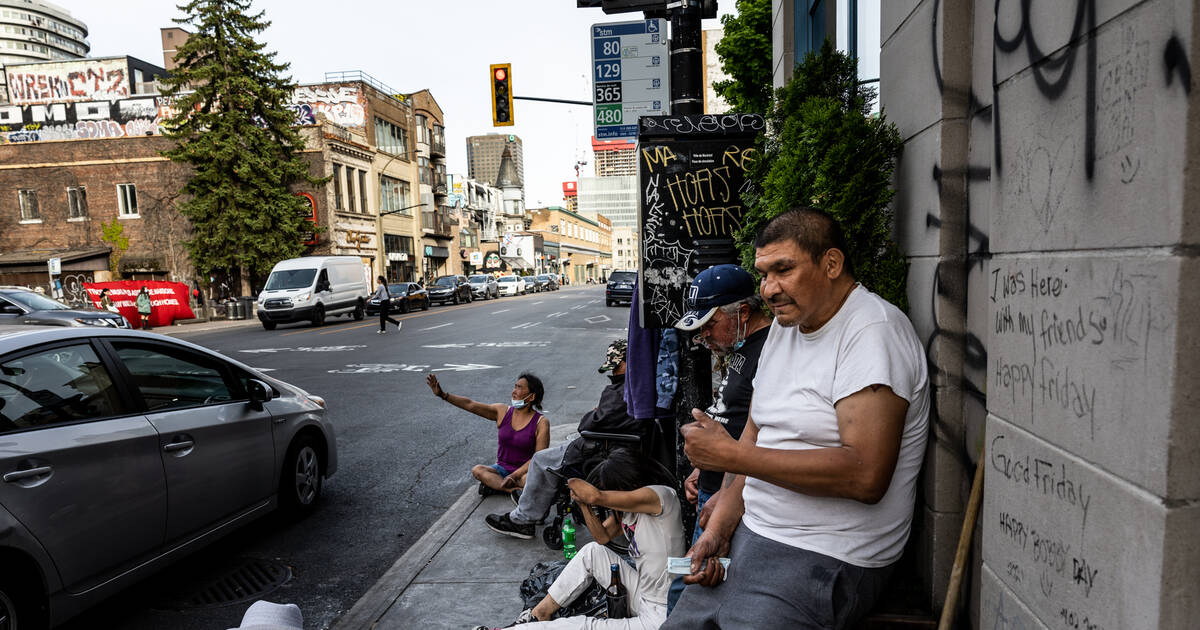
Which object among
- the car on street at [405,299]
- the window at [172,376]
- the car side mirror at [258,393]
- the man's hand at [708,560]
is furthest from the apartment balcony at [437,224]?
the man's hand at [708,560]

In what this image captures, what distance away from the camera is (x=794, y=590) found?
207 centimetres

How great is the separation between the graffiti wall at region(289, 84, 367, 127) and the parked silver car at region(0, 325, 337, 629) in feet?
145

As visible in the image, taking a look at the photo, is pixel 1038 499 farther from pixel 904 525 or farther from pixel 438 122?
pixel 438 122

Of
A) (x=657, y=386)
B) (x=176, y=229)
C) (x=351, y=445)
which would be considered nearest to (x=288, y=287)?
(x=176, y=229)

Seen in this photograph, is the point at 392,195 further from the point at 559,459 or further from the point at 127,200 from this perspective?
the point at 559,459

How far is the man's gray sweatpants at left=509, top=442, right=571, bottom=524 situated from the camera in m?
4.68

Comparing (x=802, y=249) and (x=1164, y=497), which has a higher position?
(x=802, y=249)

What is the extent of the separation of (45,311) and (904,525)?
17.8m

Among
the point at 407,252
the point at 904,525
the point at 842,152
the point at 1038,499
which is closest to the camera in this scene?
the point at 1038,499

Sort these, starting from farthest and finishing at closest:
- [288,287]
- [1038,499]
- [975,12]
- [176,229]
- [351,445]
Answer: [176,229]
[288,287]
[351,445]
[975,12]
[1038,499]

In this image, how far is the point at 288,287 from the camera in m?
25.0

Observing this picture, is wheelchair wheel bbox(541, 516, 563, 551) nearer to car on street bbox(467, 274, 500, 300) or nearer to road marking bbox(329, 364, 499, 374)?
road marking bbox(329, 364, 499, 374)

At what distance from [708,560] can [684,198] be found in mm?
2188

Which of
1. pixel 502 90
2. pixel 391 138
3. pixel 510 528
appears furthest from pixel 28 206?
pixel 510 528
